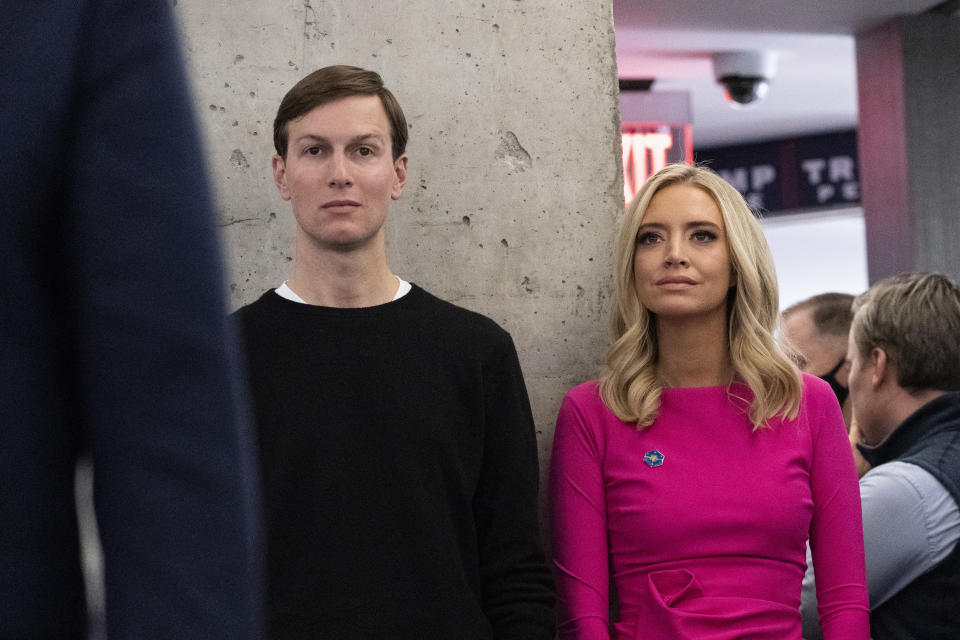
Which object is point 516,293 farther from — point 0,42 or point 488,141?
point 0,42

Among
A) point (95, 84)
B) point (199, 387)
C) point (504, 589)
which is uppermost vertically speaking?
point (95, 84)

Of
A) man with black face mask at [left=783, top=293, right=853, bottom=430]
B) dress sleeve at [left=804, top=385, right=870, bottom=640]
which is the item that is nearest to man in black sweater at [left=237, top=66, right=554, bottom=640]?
dress sleeve at [left=804, top=385, right=870, bottom=640]

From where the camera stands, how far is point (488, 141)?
220cm

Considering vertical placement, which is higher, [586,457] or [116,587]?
[116,587]

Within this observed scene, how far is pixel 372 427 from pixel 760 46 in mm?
6279

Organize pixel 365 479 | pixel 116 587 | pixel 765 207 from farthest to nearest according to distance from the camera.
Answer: pixel 765 207
pixel 365 479
pixel 116 587

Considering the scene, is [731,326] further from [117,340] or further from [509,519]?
[117,340]

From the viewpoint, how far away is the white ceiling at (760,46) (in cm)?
627

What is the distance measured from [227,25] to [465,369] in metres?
0.89

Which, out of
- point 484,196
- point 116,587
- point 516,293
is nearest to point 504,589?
point 516,293

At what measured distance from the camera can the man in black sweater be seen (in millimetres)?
1678

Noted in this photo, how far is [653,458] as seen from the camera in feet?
6.43

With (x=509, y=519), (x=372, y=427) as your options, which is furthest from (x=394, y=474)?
(x=509, y=519)

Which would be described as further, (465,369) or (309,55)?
(309,55)
